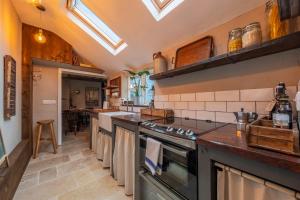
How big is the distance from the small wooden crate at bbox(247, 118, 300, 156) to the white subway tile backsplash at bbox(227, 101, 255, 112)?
61 cm

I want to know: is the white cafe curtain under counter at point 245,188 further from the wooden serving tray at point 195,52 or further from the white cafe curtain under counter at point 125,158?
the wooden serving tray at point 195,52

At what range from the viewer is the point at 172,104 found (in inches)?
77.5

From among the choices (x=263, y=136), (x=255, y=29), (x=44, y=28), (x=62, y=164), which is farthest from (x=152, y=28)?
(x=44, y=28)

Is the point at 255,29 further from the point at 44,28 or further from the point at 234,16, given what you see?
Answer: the point at 44,28

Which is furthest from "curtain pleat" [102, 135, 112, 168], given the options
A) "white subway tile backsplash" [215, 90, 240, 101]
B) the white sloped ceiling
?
"white subway tile backsplash" [215, 90, 240, 101]

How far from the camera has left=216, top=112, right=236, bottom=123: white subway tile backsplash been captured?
4.31ft

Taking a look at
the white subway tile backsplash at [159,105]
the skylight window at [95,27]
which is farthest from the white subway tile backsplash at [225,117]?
the skylight window at [95,27]

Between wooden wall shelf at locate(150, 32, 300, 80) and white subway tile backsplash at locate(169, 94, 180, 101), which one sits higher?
wooden wall shelf at locate(150, 32, 300, 80)

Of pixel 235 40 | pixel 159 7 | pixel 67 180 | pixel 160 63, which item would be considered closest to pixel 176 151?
pixel 235 40

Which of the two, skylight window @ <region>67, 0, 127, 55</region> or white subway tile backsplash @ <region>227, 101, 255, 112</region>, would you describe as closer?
white subway tile backsplash @ <region>227, 101, 255, 112</region>

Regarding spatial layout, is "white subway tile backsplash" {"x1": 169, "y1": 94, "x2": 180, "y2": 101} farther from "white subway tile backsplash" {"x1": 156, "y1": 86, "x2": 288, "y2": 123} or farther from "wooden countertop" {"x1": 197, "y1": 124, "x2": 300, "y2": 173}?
"wooden countertop" {"x1": 197, "y1": 124, "x2": 300, "y2": 173}

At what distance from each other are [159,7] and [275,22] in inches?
50.8

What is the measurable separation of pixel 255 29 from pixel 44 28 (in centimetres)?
424

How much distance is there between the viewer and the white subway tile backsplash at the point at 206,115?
1468mm
